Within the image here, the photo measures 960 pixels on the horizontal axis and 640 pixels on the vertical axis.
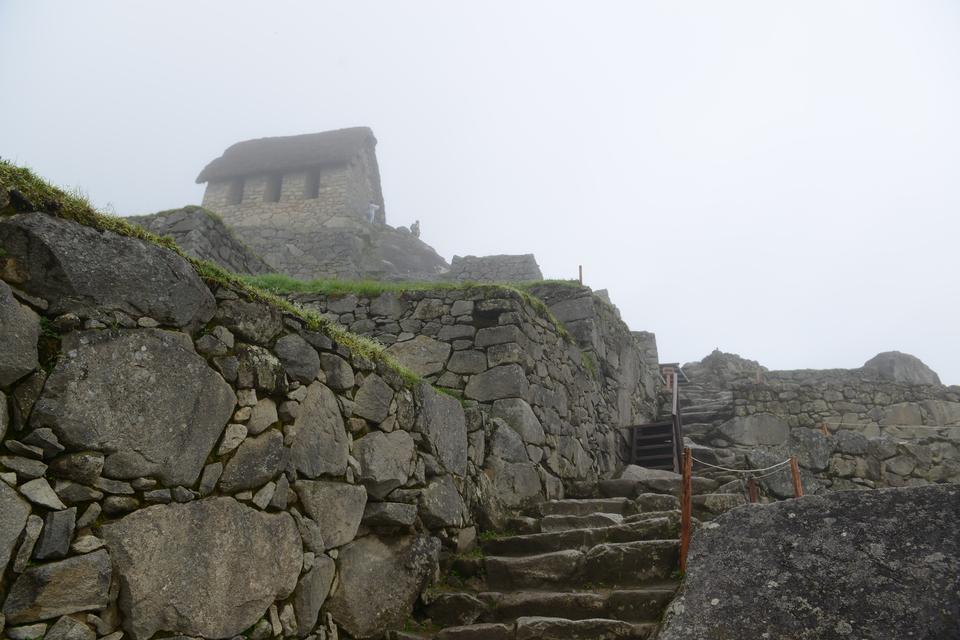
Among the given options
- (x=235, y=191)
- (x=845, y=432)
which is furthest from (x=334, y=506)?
(x=235, y=191)

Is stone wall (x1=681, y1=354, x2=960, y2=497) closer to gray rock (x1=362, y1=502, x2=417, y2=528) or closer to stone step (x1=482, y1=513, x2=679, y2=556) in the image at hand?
stone step (x1=482, y1=513, x2=679, y2=556)

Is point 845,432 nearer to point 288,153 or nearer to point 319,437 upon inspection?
point 319,437

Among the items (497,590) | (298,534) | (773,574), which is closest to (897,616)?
(773,574)

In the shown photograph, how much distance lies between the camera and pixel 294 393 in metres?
3.84

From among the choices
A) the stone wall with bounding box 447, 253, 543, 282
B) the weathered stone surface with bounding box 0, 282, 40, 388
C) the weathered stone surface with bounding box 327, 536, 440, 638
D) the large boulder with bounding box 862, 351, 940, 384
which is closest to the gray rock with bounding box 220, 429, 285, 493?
the weathered stone surface with bounding box 327, 536, 440, 638

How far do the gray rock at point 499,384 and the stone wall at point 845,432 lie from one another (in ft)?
11.3

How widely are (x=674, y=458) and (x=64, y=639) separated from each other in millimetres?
8549

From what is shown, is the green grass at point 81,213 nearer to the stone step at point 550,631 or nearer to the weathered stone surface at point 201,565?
the weathered stone surface at point 201,565

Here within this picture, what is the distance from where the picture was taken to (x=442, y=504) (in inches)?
200

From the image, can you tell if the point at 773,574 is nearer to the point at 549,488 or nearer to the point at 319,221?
the point at 549,488

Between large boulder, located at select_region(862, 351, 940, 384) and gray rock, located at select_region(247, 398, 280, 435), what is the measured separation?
15.8m

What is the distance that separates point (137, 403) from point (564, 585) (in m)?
3.27

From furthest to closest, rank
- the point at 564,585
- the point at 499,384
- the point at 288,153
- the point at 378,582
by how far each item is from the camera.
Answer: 1. the point at 288,153
2. the point at 499,384
3. the point at 564,585
4. the point at 378,582

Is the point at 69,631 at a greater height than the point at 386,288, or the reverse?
the point at 386,288
